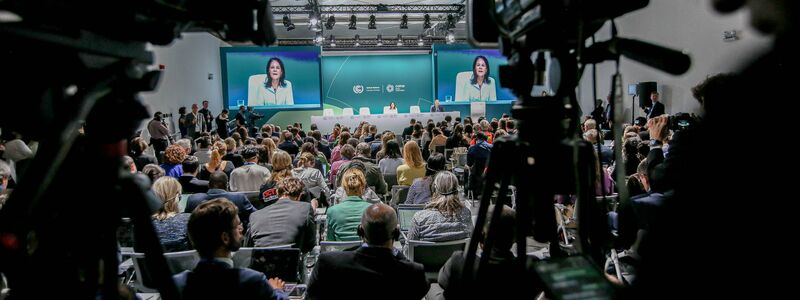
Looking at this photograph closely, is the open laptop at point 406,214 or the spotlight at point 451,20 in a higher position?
the spotlight at point 451,20

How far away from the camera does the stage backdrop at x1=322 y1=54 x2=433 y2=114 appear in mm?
19156

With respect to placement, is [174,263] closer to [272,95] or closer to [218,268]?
[218,268]

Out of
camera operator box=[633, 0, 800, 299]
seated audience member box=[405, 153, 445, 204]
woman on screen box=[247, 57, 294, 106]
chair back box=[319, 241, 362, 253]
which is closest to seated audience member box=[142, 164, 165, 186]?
chair back box=[319, 241, 362, 253]

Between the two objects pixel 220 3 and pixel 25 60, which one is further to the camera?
pixel 220 3

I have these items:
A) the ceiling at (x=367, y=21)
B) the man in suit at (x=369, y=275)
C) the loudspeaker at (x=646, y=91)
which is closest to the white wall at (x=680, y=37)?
the loudspeaker at (x=646, y=91)

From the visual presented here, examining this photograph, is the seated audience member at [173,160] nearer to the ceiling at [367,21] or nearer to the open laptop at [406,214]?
the open laptop at [406,214]

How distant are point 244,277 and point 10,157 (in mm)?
5395

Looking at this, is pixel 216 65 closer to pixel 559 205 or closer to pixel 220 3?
pixel 559 205

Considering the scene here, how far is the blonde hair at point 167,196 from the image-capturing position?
321cm

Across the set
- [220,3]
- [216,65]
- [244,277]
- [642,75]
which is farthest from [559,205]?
[216,65]

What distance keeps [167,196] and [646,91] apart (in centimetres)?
1135

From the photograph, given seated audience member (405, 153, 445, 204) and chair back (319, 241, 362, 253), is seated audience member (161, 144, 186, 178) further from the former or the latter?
chair back (319, 241, 362, 253)

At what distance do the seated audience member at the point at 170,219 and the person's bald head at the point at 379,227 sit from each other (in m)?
1.36

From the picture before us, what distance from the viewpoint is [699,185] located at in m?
0.57
